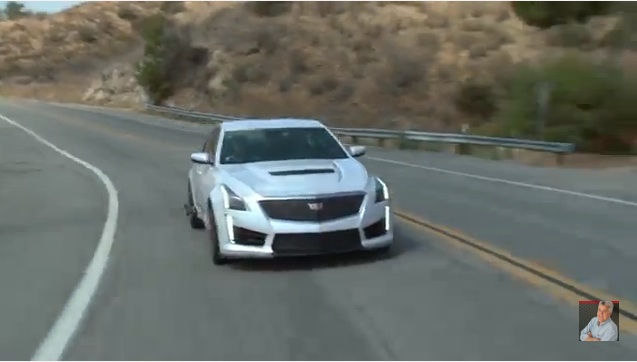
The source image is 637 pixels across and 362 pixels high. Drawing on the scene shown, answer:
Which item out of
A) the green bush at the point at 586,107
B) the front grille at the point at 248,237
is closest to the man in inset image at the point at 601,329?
the front grille at the point at 248,237

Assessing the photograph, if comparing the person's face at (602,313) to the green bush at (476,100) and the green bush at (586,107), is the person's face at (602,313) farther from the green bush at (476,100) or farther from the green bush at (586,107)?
the green bush at (476,100)

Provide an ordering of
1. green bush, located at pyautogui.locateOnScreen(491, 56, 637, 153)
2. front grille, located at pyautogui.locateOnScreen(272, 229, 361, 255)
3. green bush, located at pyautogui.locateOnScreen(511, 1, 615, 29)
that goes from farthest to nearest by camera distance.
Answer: green bush, located at pyautogui.locateOnScreen(511, 1, 615, 29) < green bush, located at pyautogui.locateOnScreen(491, 56, 637, 153) < front grille, located at pyautogui.locateOnScreen(272, 229, 361, 255)

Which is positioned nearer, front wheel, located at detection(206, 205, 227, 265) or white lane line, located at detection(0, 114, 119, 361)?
white lane line, located at detection(0, 114, 119, 361)

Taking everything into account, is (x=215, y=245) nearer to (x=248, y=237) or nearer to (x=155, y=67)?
(x=248, y=237)

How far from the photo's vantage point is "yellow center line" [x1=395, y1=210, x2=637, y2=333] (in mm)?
8320

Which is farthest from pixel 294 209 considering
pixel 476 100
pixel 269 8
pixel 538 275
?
pixel 269 8

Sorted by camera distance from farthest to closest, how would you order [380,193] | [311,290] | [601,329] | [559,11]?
[559,11] < [380,193] < [311,290] < [601,329]

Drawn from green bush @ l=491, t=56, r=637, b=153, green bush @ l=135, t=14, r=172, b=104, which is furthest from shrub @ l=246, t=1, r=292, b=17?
green bush @ l=491, t=56, r=637, b=153

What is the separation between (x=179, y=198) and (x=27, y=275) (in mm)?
7829

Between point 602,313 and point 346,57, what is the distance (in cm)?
5115

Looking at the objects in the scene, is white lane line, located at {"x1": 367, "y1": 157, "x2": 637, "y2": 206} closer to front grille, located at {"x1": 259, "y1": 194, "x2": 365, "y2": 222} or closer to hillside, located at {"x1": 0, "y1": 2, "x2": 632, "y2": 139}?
front grille, located at {"x1": 259, "y1": 194, "x2": 365, "y2": 222}

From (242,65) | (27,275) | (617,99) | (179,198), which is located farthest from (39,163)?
(242,65)

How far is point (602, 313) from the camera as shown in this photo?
8109 mm

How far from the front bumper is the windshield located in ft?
5.14
